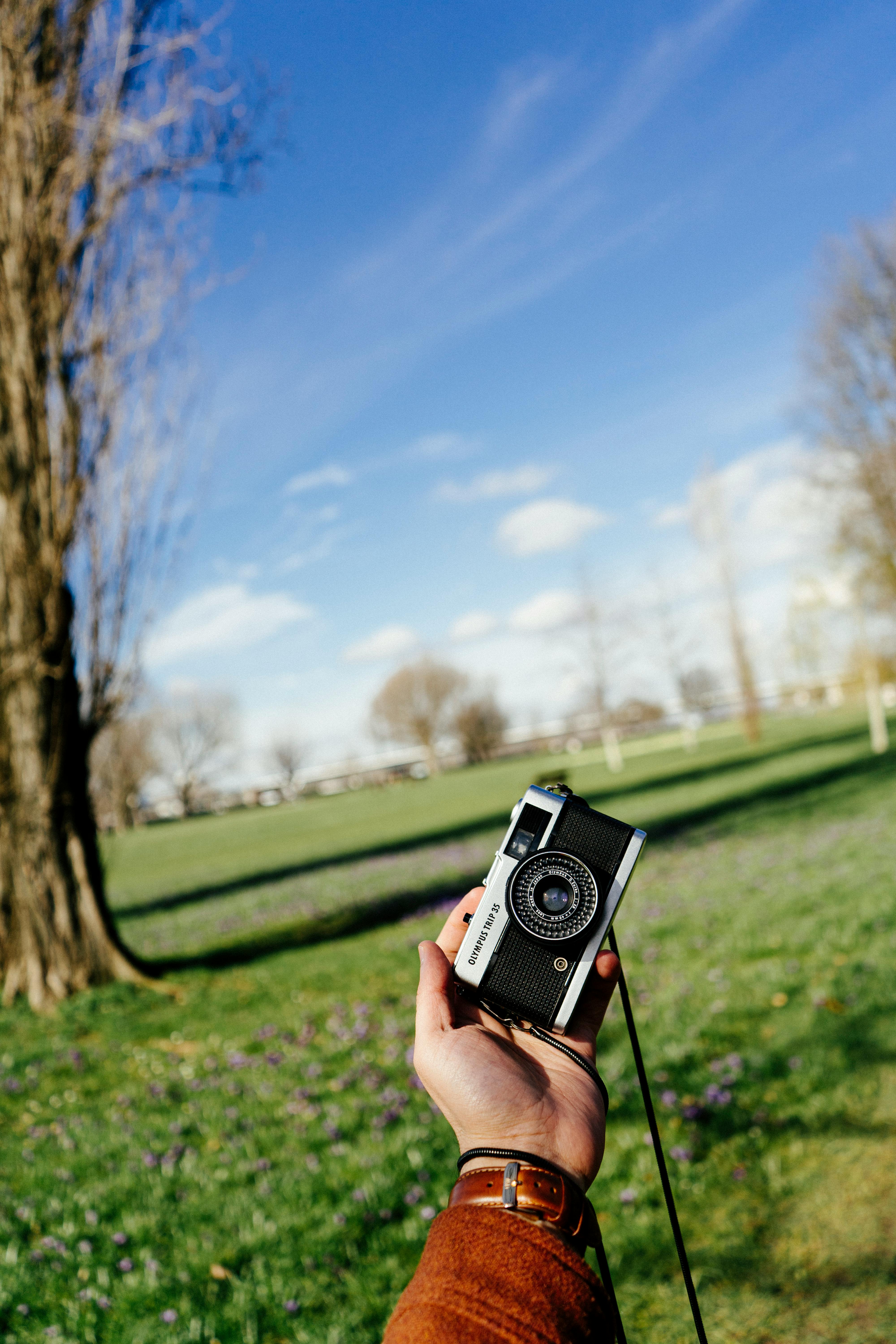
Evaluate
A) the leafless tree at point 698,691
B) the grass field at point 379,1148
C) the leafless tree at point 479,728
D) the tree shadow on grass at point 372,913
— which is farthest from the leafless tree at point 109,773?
the leafless tree at point 479,728

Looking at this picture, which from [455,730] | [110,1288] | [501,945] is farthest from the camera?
[455,730]

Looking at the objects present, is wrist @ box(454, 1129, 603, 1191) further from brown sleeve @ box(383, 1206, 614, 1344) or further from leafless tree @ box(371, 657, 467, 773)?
leafless tree @ box(371, 657, 467, 773)

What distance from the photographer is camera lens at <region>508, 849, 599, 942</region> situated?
2.10 m

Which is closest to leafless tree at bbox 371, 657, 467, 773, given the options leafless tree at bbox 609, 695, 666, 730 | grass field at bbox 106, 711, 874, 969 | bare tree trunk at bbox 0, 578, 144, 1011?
leafless tree at bbox 609, 695, 666, 730

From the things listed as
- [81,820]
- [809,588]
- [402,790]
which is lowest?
[402,790]

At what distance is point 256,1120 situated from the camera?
542cm

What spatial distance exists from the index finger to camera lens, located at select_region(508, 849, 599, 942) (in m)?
0.14

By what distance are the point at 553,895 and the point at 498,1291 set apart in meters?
0.96

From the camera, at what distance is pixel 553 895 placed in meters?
2.15

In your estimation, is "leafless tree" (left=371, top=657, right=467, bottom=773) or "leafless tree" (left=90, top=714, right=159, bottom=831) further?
"leafless tree" (left=371, top=657, right=467, bottom=773)

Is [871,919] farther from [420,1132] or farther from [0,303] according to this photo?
[0,303]

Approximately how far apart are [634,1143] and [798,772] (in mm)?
20280

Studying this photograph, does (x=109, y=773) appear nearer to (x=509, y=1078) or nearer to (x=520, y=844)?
(x=520, y=844)

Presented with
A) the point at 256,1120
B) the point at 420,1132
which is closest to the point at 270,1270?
the point at 420,1132
